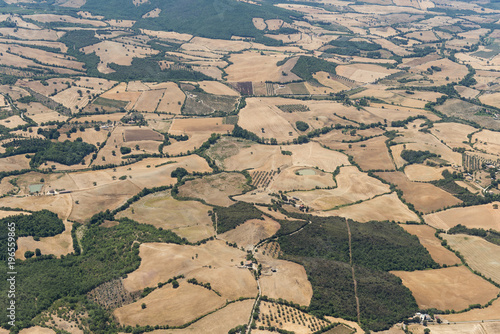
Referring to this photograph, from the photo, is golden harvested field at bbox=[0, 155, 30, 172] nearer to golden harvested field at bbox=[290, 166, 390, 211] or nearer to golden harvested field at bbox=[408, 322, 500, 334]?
golden harvested field at bbox=[290, 166, 390, 211]

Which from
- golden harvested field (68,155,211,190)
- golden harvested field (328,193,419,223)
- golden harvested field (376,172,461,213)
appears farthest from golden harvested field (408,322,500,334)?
golden harvested field (68,155,211,190)

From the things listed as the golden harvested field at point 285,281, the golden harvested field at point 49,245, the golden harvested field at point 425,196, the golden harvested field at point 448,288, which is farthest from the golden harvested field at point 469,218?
the golden harvested field at point 49,245

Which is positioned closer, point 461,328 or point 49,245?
point 461,328

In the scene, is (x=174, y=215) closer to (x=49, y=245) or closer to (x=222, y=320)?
(x=49, y=245)

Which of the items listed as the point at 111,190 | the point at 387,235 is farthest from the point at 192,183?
the point at 387,235

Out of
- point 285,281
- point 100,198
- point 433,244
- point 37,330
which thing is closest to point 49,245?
point 100,198

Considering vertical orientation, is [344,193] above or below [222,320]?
below

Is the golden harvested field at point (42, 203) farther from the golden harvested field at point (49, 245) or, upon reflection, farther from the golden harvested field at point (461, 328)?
the golden harvested field at point (461, 328)

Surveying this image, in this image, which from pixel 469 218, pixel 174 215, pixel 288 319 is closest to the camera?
pixel 288 319
